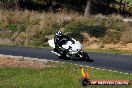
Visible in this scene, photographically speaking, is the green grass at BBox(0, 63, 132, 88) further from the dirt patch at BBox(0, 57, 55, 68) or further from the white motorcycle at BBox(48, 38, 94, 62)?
the white motorcycle at BBox(48, 38, 94, 62)

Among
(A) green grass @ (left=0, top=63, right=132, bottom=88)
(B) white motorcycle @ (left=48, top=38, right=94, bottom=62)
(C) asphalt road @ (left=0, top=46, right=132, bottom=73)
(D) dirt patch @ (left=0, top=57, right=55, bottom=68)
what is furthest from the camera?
(B) white motorcycle @ (left=48, top=38, right=94, bottom=62)

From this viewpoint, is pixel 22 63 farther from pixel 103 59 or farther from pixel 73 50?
pixel 103 59

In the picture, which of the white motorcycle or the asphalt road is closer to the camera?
the asphalt road

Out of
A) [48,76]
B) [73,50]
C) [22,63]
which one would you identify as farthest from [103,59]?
[48,76]

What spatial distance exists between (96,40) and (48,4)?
75.3 feet

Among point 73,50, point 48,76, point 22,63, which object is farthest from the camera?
point 73,50

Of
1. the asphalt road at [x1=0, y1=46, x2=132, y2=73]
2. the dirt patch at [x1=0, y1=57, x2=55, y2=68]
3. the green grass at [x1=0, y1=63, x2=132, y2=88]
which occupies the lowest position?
the asphalt road at [x1=0, y1=46, x2=132, y2=73]

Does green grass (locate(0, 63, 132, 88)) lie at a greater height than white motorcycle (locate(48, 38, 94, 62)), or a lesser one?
greater

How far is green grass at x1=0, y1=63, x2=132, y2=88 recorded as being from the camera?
16609 millimetres

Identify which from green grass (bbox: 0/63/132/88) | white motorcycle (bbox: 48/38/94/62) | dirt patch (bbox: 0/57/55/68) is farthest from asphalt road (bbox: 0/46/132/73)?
dirt patch (bbox: 0/57/55/68)

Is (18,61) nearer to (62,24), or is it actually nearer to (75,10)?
(62,24)

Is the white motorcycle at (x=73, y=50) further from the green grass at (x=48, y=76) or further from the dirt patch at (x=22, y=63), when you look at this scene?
the green grass at (x=48, y=76)

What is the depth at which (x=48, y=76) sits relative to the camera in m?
18.5

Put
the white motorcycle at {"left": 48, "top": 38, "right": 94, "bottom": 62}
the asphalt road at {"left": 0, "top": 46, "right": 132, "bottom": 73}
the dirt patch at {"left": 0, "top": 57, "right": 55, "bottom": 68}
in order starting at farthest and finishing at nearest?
1. the white motorcycle at {"left": 48, "top": 38, "right": 94, "bottom": 62}
2. the asphalt road at {"left": 0, "top": 46, "right": 132, "bottom": 73}
3. the dirt patch at {"left": 0, "top": 57, "right": 55, "bottom": 68}
